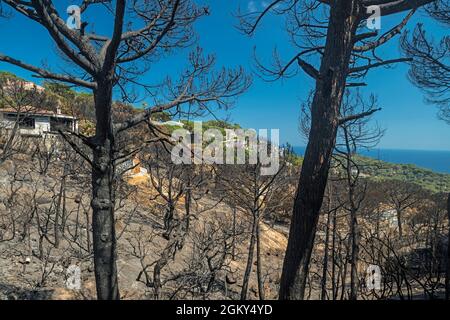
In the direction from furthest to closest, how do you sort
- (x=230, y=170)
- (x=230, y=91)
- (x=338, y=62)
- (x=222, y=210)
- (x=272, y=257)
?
(x=222, y=210) → (x=272, y=257) → (x=230, y=170) → (x=230, y=91) → (x=338, y=62)

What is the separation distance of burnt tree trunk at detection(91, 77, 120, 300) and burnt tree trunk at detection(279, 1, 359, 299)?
1787mm

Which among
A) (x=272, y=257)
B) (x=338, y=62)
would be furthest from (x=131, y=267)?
(x=338, y=62)

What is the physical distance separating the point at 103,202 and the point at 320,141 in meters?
2.20

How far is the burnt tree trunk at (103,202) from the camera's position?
3170 mm

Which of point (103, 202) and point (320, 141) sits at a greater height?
point (320, 141)

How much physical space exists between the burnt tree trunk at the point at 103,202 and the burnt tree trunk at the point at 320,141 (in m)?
1.79

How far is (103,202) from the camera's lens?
10.5 feet

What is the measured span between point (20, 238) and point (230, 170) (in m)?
7.74

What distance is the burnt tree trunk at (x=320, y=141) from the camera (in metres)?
3.10

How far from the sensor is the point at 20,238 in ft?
30.6

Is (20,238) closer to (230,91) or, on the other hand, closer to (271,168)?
(271,168)

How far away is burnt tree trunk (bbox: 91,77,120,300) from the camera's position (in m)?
3.17

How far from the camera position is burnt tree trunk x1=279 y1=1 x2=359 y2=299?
310 cm

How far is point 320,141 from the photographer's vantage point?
10.3ft
